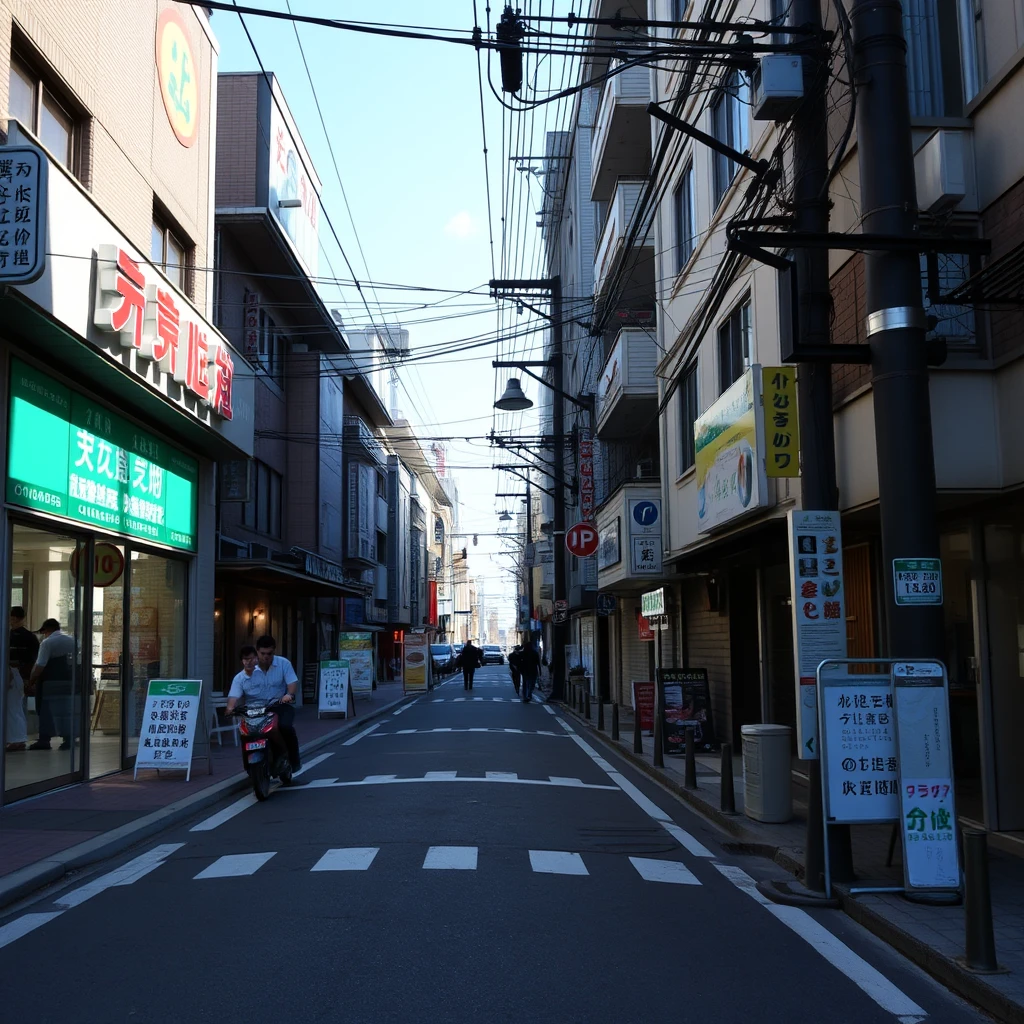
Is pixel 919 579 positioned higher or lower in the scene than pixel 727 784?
higher

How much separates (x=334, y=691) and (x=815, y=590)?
1767 cm

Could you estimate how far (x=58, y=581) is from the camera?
13.1 m

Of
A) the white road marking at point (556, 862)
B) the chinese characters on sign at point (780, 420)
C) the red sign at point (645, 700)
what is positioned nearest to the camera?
the white road marking at point (556, 862)

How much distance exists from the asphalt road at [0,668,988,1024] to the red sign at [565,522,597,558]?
16.3 m

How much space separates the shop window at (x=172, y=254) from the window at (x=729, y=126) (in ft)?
26.2

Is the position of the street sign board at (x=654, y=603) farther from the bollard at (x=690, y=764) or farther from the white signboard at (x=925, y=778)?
the white signboard at (x=925, y=778)

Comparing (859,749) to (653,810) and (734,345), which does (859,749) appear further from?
(734,345)

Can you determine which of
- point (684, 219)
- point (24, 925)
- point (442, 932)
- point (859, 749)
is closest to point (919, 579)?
point (859, 749)

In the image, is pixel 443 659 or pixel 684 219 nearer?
pixel 684 219

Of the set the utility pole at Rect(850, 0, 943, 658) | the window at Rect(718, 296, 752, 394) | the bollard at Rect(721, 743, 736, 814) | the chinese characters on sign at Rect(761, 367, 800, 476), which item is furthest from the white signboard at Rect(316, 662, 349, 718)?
the utility pole at Rect(850, 0, 943, 658)

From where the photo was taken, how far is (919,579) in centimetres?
756

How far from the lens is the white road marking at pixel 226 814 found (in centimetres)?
1086

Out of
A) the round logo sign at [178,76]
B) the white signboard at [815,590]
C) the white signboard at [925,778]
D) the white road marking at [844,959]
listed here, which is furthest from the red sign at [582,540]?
the white signboard at [925,778]

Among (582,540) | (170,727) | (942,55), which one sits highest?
(942,55)
